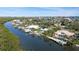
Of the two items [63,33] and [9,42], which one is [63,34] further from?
[9,42]

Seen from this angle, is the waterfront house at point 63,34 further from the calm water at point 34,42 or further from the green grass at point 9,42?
the green grass at point 9,42

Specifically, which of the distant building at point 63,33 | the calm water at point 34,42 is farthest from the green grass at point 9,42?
the distant building at point 63,33

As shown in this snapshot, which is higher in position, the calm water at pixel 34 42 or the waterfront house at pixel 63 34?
the waterfront house at pixel 63 34

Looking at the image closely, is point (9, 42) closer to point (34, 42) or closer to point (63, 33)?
point (34, 42)

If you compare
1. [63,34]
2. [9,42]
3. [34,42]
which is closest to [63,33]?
[63,34]

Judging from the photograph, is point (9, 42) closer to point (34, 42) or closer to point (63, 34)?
point (34, 42)

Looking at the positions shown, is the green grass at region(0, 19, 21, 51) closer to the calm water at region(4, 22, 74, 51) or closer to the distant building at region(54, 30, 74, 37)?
the calm water at region(4, 22, 74, 51)

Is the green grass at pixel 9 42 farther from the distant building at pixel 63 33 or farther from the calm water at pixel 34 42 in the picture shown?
the distant building at pixel 63 33

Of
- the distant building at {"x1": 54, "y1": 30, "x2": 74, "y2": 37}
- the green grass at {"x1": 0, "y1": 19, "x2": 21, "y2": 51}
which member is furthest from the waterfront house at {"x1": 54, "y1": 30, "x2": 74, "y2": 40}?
the green grass at {"x1": 0, "y1": 19, "x2": 21, "y2": 51}

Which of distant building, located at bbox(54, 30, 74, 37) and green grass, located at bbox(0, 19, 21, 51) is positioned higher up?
distant building, located at bbox(54, 30, 74, 37)
